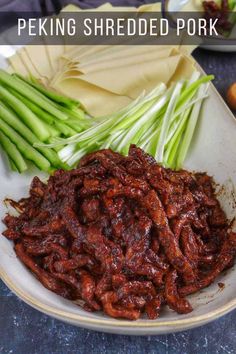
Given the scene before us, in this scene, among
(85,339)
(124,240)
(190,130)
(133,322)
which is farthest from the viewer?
(190,130)

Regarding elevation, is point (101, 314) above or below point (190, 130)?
below

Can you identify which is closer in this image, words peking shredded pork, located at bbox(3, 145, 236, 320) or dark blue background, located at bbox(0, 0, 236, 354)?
words peking shredded pork, located at bbox(3, 145, 236, 320)

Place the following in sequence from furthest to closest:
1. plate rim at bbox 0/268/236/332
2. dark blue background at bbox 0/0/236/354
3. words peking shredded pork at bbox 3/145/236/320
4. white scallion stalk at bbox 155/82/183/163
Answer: white scallion stalk at bbox 155/82/183/163 < dark blue background at bbox 0/0/236/354 < words peking shredded pork at bbox 3/145/236/320 < plate rim at bbox 0/268/236/332

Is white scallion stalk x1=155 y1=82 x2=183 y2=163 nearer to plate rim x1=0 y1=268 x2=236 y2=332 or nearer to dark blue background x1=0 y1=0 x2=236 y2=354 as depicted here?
dark blue background x1=0 y1=0 x2=236 y2=354

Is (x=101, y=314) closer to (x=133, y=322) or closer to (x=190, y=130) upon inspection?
(x=133, y=322)

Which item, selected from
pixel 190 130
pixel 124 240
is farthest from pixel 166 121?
pixel 124 240

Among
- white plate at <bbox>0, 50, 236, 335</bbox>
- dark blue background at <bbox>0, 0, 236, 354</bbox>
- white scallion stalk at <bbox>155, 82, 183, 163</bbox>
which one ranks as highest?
white scallion stalk at <bbox>155, 82, 183, 163</bbox>

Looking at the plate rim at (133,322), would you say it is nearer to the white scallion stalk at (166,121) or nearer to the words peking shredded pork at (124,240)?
the words peking shredded pork at (124,240)

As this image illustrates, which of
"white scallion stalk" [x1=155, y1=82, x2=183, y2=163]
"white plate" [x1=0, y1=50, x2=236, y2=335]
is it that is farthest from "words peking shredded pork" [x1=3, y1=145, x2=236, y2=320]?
"white scallion stalk" [x1=155, y1=82, x2=183, y2=163]
